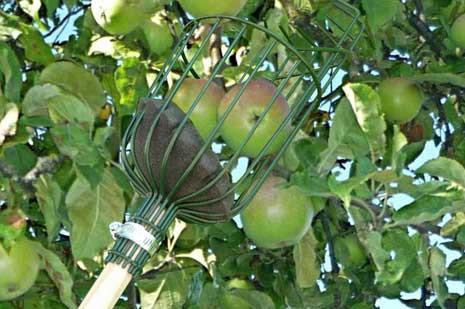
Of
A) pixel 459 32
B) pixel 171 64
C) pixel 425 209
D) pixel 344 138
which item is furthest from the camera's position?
pixel 459 32

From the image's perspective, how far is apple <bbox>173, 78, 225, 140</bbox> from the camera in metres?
1.47

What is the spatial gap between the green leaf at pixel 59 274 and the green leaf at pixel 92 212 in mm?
38

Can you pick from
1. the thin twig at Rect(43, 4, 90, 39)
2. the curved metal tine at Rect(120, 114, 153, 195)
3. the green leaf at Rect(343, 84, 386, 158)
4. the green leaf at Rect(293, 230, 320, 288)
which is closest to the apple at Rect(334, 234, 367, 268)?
the green leaf at Rect(293, 230, 320, 288)

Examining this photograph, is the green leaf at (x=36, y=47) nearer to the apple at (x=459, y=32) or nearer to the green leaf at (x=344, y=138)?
the green leaf at (x=344, y=138)

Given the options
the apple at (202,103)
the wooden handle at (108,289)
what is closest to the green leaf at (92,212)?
the apple at (202,103)

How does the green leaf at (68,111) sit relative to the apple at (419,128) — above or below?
below

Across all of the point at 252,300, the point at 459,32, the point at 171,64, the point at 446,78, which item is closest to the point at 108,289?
the point at 171,64

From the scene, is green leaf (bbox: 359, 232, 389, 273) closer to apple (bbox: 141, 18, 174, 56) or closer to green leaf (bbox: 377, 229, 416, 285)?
green leaf (bbox: 377, 229, 416, 285)

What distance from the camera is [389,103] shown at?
1.95 metres

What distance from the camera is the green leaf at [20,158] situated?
1.66m

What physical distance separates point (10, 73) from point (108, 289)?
0.56m

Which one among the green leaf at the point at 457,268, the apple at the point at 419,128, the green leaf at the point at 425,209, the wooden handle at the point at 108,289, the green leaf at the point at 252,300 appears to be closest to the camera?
the wooden handle at the point at 108,289

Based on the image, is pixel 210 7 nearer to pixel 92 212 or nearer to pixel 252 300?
pixel 92 212

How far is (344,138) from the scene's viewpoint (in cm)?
157
